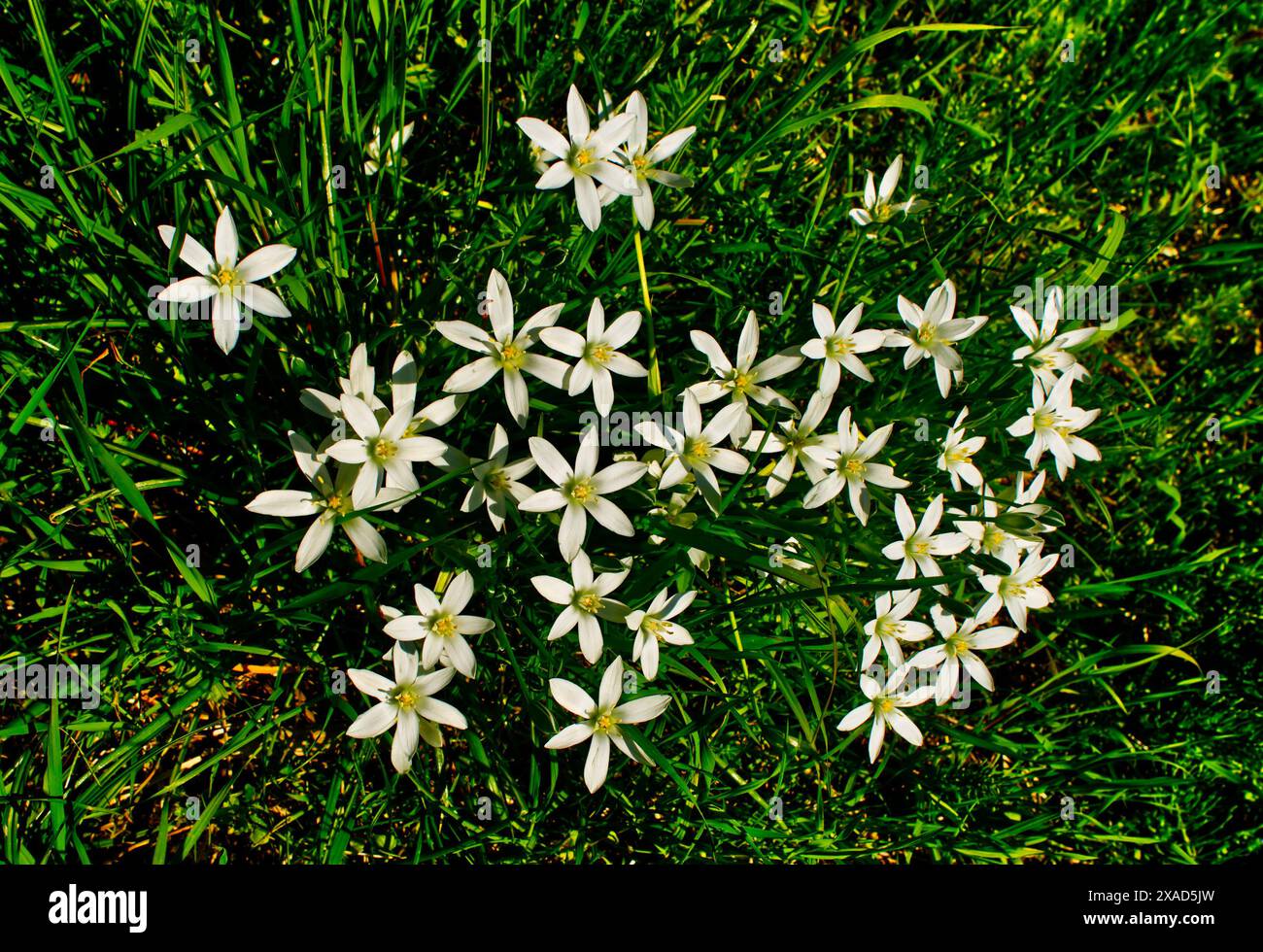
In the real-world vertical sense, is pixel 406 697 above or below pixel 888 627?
below

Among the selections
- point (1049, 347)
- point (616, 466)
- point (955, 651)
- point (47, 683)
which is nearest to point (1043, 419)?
point (1049, 347)

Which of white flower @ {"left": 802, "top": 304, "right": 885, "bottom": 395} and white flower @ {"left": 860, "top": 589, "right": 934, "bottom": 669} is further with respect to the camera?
white flower @ {"left": 860, "top": 589, "right": 934, "bottom": 669}

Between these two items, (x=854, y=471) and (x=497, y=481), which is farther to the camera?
(x=854, y=471)

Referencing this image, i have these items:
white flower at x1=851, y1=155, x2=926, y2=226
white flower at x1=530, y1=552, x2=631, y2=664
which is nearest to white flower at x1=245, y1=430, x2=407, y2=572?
white flower at x1=530, y1=552, x2=631, y2=664

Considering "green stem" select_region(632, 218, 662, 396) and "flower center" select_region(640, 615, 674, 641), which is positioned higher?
"green stem" select_region(632, 218, 662, 396)

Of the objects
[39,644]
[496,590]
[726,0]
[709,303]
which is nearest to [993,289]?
[709,303]

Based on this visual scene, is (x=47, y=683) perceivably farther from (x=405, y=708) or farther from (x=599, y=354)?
(x=599, y=354)

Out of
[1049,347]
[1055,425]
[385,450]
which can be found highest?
[1049,347]
